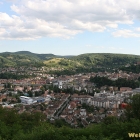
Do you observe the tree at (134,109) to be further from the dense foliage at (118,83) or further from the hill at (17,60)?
the hill at (17,60)

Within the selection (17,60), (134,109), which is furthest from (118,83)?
(17,60)

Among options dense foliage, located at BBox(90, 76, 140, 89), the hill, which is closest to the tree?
dense foliage, located at BBox(90, 76, 140, 89)

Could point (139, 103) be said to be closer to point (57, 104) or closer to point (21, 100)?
point (57, 104)

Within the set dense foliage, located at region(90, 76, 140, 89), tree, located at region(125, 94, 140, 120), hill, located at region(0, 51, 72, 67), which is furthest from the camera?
hill, located at region(0, 51, 72, 67)

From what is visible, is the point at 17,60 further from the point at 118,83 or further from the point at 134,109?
the point at 134,109

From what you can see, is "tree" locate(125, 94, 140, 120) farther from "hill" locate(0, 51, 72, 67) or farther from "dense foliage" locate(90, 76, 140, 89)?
"hill" locate(0, 51, 72, 67)

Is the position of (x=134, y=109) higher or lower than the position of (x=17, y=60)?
lower

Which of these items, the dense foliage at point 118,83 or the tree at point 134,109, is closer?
the tree at point 134,109

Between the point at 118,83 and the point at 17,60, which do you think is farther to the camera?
the point at 17,60

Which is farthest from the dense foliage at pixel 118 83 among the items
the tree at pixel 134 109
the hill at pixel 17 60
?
the hill at pixel 17 60

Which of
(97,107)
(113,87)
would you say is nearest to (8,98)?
(97,107)

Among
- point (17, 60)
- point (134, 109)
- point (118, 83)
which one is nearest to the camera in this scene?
point (134, 109)
